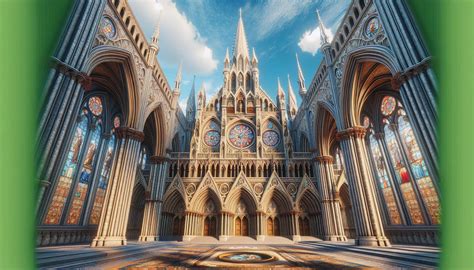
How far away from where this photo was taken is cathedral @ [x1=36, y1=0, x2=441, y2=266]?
7.06 metres

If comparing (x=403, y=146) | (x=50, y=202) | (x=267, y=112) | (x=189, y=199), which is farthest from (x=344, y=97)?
(x=50, y=202)

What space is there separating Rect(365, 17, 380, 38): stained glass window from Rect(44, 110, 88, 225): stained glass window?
18.7 m

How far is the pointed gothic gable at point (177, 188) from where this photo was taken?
17.9m

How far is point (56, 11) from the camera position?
358cm

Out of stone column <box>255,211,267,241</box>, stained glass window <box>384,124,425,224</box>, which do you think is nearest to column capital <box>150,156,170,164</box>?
stone column <box>255,211,267,241</box>

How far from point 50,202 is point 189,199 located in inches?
381

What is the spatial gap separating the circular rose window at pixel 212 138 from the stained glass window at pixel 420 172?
17.3 metres

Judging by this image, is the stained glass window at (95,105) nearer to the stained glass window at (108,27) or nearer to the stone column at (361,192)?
the stained glass window at (108,27)

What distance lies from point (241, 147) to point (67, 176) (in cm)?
1586

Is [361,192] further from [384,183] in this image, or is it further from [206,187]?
[206,187]

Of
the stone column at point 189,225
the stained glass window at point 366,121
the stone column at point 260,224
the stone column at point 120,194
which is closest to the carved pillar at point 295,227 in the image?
the stone column at point 260,224
